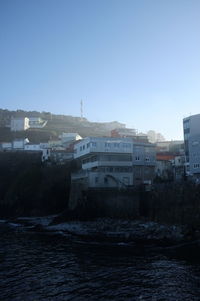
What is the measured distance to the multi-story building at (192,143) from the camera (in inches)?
2019

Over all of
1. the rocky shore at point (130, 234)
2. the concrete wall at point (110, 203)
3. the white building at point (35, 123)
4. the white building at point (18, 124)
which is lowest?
the rocky shore at point (130, 234)

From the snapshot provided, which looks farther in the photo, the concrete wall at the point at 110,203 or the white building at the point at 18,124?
the white building at the point at 18,124

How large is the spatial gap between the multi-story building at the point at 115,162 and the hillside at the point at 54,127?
186ft

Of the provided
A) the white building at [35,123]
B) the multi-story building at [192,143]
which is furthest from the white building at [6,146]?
the multi-story building at [192,143]

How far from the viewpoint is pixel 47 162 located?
73.7 m

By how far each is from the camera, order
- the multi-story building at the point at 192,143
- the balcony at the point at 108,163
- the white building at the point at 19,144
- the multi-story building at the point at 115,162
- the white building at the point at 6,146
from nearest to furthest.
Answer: the multi-story building at the point at 192,143, the multi-story building at the point at 115,162, the balcony at the point at 108,163, the white building at the point at 19,144, the white building at the point at 6,146

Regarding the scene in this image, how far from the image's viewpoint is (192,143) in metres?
52.5

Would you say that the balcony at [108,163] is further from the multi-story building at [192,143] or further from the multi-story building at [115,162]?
the multi-story building at [192,143]

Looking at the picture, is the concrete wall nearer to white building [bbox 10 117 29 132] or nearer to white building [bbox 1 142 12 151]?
white building [bbox 1 142 12 151]

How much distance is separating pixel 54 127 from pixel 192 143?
8782cm

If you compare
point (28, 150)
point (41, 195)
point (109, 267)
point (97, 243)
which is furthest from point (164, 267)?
point (28, 150)

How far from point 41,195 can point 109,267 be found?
39782 millimetres

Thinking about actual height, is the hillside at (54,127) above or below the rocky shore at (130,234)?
above

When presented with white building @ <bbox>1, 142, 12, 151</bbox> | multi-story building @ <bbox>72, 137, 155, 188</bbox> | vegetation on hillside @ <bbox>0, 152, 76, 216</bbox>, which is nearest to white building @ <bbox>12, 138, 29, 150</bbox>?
white building @ <bbox>1, 142, 12, 151</bbox>
